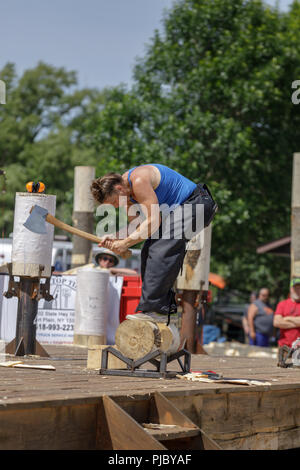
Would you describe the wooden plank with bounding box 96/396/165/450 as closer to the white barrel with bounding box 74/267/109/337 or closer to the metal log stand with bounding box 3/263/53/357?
the metal log stand with bounding box 3/263/53/357

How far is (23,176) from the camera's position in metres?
31.2

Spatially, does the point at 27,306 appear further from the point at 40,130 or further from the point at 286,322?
the point at 40,130

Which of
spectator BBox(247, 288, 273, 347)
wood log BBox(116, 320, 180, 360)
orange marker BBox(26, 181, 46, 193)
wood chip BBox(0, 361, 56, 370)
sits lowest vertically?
spectator BBox(247, 288, 273, 347)

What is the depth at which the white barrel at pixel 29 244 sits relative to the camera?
7035mm

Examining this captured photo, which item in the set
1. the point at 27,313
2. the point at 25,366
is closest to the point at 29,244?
the point at 27,313

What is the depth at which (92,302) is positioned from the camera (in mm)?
9141

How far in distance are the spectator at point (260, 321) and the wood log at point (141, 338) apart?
11.0 m

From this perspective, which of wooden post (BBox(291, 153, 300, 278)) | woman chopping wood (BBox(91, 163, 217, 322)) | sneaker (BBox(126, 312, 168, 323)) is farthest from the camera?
wooden post (BBox(291, 153, 300, 278))

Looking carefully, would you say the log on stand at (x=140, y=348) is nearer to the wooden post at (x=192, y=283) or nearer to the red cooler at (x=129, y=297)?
the wooden post at (x=192, y=283)

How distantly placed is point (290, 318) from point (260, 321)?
6.89m

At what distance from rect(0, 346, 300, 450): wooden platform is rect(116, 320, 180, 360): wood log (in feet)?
1.05

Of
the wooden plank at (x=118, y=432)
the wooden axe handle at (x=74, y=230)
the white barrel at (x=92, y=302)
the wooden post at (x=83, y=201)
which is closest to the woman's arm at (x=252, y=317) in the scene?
the wooden post at (x=83, y=201)

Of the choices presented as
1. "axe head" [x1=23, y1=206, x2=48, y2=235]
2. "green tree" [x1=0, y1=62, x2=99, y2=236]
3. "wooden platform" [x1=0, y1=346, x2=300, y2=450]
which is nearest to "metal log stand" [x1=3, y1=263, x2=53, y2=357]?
"wooden platform" [x1=0, y1=346, x2=300, y2=450]

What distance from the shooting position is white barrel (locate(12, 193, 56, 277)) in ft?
23.1
